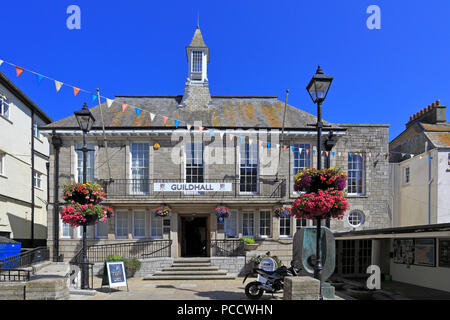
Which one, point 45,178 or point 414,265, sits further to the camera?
point 45,178

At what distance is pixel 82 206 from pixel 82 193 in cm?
40

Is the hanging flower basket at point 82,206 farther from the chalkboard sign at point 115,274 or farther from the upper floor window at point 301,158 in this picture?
the upper floor window at point 301,158

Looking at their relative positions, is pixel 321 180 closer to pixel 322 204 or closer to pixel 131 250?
pixel 322 204

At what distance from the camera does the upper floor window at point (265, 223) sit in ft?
53.1

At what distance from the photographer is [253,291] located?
9.59m

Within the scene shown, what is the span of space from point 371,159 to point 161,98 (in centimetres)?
1196

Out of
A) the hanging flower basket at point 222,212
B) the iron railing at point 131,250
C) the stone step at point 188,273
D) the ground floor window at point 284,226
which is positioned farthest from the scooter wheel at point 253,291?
the ground floor window at point 284,226

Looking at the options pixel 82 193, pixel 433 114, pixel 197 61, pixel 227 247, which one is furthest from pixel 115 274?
pixel 433 114

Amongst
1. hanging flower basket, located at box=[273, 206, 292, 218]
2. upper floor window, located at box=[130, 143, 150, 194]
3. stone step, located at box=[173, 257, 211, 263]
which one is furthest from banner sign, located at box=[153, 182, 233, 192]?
stone step, located at box=[173, 257, 211, 263]

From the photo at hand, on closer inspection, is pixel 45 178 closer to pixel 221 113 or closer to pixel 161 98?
pixel 161 98

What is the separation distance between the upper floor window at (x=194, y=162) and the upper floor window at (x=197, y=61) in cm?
478
